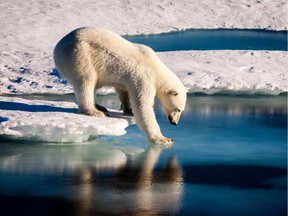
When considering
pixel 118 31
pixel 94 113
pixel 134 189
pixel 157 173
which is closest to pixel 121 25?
pixel 118 31

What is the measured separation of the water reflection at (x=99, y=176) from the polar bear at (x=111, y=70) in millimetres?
690

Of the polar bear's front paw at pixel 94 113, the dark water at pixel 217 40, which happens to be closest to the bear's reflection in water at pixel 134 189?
the polar bear's front paw at pixel 94 113

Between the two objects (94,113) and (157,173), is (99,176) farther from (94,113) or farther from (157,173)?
(94,113)

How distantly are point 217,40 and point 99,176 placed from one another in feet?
39.1

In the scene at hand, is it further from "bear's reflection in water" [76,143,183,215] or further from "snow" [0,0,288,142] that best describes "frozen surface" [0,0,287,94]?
"bear's reflection in water" [76,143,183,215]

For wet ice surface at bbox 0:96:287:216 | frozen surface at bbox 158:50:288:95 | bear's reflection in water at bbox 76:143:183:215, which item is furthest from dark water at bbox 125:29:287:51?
bear's reflection in water at bbox 76:143:183:215

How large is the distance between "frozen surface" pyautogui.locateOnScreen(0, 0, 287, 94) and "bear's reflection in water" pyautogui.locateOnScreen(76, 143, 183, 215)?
4188 millimetres

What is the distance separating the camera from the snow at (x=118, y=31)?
7.95 meters

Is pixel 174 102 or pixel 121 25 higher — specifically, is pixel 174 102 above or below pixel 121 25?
above

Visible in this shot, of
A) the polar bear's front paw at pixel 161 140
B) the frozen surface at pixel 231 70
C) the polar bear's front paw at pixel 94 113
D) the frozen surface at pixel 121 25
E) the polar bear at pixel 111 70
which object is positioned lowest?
the frozen surface at pixel 121 25

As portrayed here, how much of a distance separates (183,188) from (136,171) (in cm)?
70

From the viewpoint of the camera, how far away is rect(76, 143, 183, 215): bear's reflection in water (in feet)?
19.3

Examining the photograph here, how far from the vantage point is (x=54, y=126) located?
303 inches

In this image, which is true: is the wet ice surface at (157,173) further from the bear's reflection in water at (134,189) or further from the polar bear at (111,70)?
the polar bear at (111,70)
